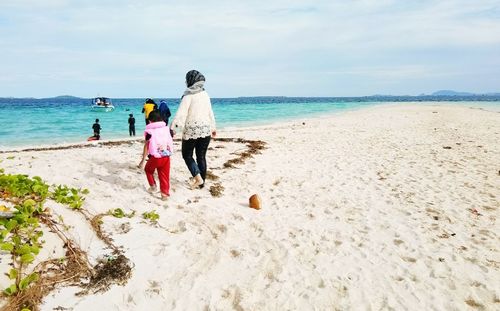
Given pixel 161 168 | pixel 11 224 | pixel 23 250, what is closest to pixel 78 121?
pixel 161 168

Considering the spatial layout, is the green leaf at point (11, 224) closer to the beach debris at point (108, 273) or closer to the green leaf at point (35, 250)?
the green leaf at point (35, 250)

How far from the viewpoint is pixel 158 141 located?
19.9 ft

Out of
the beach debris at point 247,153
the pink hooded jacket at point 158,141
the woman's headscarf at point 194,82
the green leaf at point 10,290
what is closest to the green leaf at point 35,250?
the green leaf at point 10,290

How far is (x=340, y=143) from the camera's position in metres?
15.0

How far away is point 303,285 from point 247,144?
10.2m

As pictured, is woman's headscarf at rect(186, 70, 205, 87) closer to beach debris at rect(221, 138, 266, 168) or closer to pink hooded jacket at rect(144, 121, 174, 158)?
pink hooded jacket at rect(144, 121, 174, 158)

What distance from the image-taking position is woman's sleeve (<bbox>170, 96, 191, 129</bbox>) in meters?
6.41

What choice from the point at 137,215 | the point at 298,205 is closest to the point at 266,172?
the point at 298,205

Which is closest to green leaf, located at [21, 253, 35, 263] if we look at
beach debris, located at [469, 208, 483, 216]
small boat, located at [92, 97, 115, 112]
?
beach debris, located at [469, 208, 483, 216]

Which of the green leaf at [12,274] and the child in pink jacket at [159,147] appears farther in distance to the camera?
the child in pink jacket at [159,147]

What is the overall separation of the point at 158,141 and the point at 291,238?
2.73 m

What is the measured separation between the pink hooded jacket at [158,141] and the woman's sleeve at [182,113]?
31 centimetres

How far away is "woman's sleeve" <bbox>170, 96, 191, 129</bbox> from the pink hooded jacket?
0.31 meters

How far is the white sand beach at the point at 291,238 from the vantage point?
12.0ft
